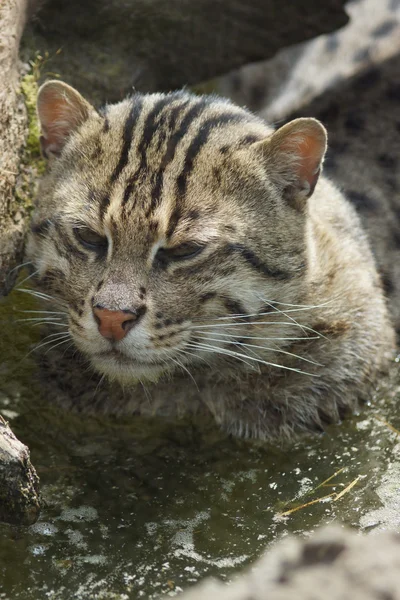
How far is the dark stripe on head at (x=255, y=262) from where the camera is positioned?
554 centimetres

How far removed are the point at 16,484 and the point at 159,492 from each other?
1.02 meters

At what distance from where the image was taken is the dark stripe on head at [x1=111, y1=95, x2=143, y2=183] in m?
5.59

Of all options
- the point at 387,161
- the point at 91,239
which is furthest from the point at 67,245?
the point at 387,161

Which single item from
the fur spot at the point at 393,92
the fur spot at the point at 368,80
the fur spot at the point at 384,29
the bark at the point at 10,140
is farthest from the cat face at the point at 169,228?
the fur spot at the point at 384,29

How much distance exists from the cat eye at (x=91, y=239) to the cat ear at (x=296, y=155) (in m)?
1.12

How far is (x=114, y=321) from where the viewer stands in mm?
5098

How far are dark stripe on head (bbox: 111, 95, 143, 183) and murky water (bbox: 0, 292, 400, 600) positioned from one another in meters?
1.35

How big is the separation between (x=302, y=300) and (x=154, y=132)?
140 cm

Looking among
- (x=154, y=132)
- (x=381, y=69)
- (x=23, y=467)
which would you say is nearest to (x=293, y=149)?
(x=154, y=132)

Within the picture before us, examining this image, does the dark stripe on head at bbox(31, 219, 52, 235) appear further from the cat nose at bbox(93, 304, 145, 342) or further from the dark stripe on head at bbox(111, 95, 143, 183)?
the cat nose at bbox(93, 304, 145, 342)

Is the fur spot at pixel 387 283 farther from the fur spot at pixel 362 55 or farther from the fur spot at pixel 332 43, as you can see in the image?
the fur spot at pixel 332 43

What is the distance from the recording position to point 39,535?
5.16 meters

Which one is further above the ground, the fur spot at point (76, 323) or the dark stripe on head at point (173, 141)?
the dark stripe on head at point (173, 141)

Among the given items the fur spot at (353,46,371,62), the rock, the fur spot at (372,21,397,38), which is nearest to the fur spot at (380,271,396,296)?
the fur spot at (353,46,371,62)
